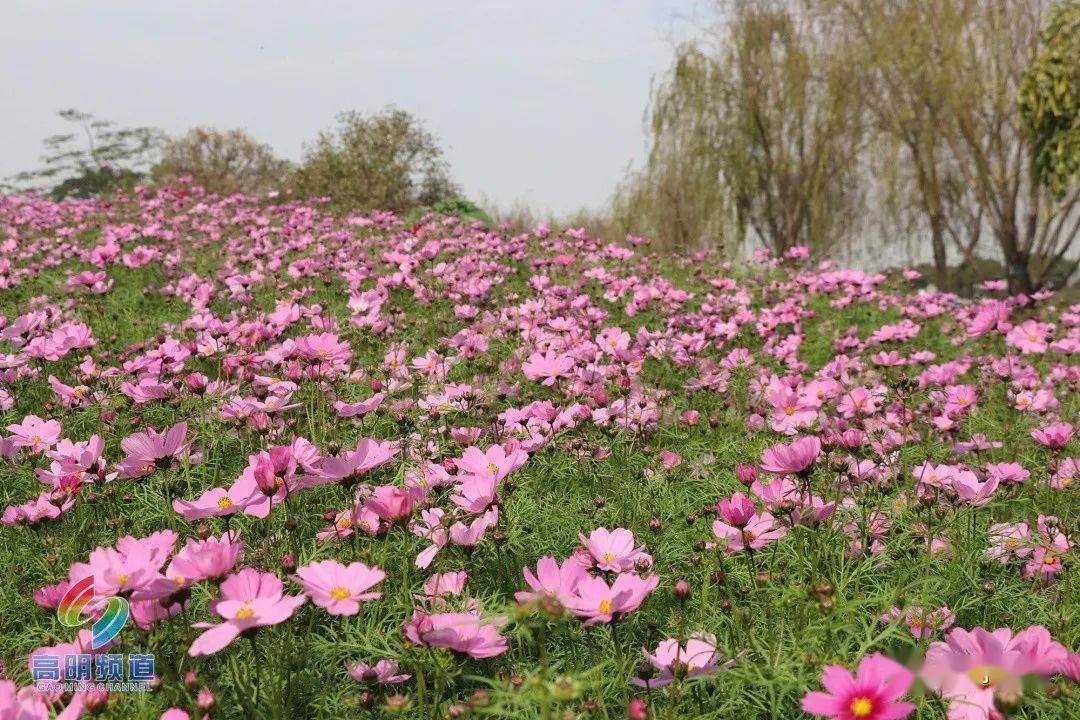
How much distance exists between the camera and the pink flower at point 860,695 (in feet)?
2.92

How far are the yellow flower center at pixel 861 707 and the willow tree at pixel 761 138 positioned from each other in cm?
1273

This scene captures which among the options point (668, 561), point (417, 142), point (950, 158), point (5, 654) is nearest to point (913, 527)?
point (668, 561)

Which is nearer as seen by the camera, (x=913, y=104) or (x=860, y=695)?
(x=860, y=695)

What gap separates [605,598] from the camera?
1.20 meters

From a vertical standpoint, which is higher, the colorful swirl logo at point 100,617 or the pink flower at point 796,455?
the pink flower at point 796,455

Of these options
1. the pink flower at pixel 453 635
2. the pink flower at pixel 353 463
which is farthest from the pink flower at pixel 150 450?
the pink flower at pixel 453 635

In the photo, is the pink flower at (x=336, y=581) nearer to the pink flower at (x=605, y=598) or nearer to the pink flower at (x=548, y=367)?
the pink flower at (x=605, y=598)

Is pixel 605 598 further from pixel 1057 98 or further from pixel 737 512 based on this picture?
pixel 1057 98

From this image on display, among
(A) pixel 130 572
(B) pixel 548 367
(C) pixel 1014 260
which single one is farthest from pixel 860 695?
(C) pixel 1014 260

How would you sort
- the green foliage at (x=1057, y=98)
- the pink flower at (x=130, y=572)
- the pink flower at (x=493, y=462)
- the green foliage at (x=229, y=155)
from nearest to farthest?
the pink flower at (x=130, y=572) → the pink flower at (x=493, y=462) → the green foliage at (x=1057, y=98) → the green foliage at (x=229, y=155)

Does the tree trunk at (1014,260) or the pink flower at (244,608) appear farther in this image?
the tree trunk at (1014,260)

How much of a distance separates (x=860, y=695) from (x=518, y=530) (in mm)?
1153

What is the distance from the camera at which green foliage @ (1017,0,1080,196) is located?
990 centimetres

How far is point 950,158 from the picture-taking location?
37.7 feet
